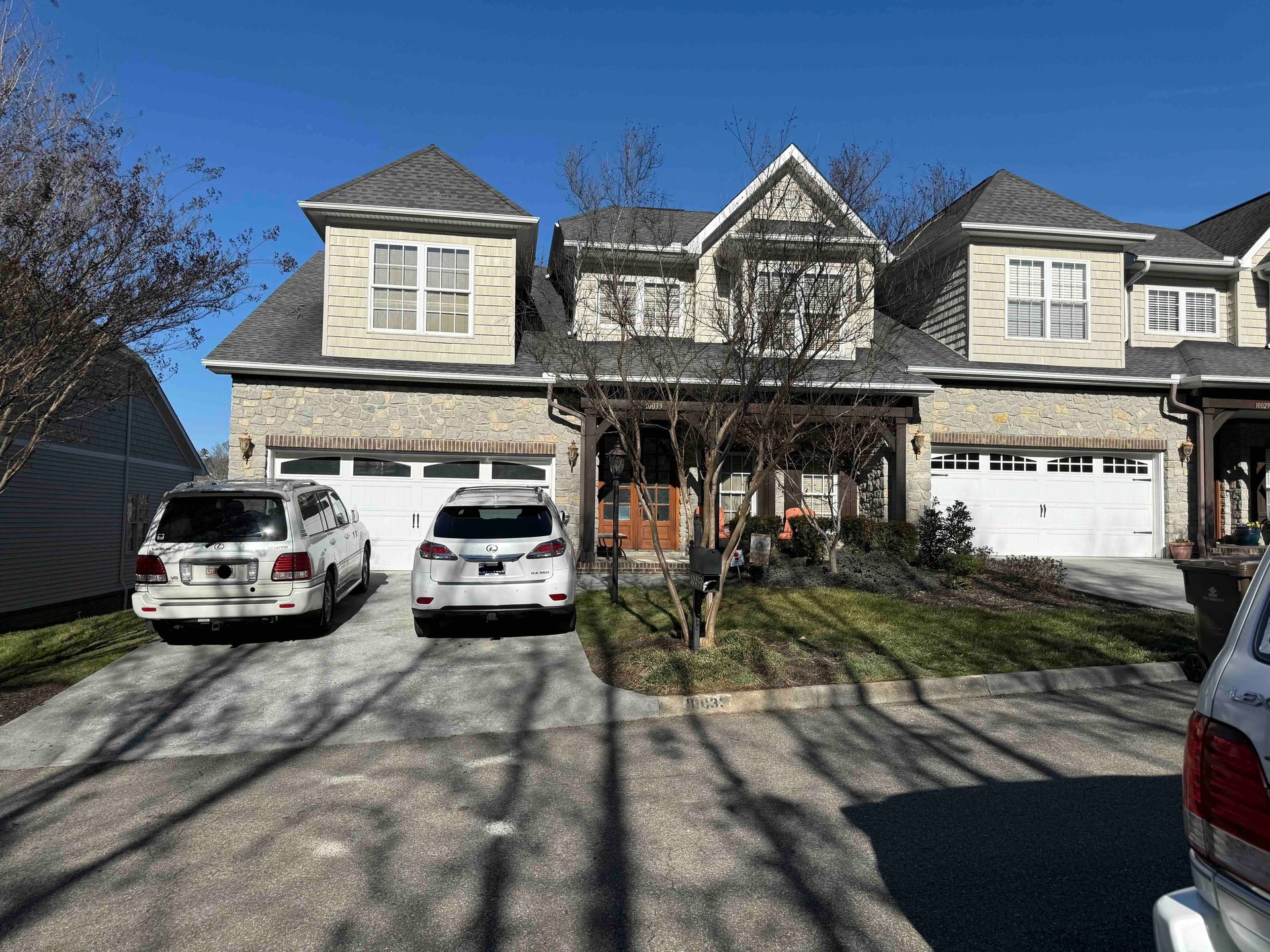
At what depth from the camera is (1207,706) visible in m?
2.04

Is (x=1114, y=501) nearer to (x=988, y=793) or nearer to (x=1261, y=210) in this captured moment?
(x=1261, y=210)

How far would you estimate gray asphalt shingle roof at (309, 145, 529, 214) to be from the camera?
1467cm

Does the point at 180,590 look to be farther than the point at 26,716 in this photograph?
Yes

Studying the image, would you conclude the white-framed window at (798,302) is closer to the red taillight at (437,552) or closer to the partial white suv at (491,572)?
the partial white suv at (491,572)

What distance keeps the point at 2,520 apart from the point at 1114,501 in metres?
22.6

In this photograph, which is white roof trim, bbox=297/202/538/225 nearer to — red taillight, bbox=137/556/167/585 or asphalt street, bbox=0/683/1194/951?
red taillight, bbox=137/556/167/585

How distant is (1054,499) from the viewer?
16.3 meters

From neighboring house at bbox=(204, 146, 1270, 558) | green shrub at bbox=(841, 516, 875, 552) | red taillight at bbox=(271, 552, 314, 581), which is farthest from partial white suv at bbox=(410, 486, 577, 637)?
green shrub at bbox=(841, 516, 875, 552)

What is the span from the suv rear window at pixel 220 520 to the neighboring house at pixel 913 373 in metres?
5.75

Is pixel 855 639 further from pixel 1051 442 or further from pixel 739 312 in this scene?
pixel 1051 442

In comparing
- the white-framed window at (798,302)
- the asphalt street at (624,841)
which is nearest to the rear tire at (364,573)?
the asphalt street at (624,841)

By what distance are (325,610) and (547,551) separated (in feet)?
9.30

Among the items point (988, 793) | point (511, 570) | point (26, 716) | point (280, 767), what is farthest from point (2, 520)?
point (988, 793)

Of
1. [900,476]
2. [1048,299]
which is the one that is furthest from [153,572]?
[1048,299]
